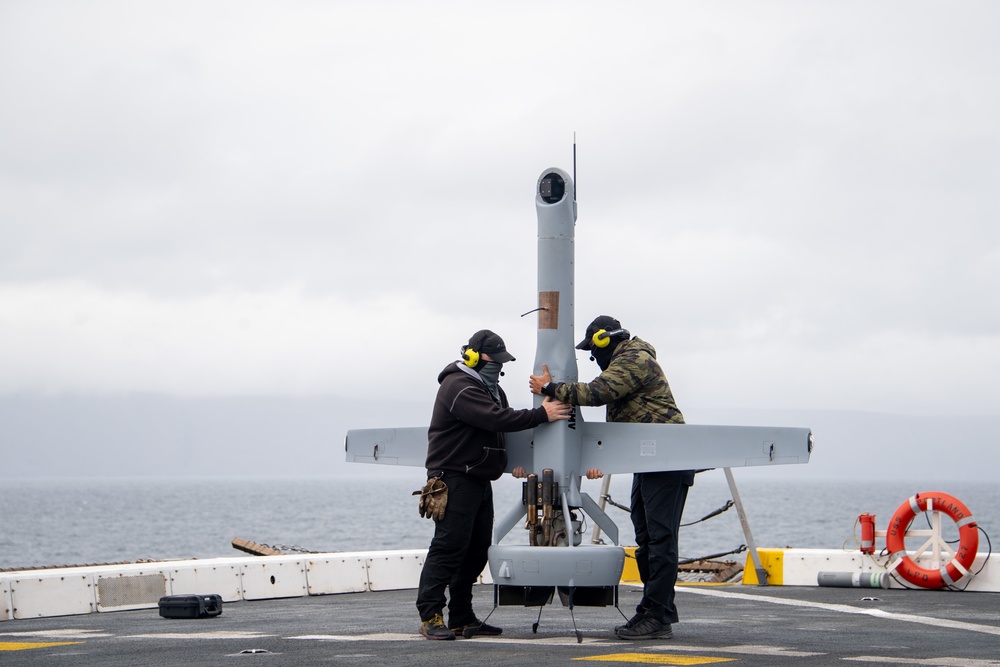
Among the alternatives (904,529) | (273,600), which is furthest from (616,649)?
(904,529)

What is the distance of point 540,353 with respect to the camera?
32.1ft

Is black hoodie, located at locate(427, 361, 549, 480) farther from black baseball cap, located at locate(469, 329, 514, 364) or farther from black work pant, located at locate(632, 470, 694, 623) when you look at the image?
black work pant, located at locate(632, 470, 694, 623)

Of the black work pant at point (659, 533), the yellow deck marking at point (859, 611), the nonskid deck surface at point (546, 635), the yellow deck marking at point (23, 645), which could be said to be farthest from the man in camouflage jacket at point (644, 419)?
the yellow deck marking at point (23, 645)

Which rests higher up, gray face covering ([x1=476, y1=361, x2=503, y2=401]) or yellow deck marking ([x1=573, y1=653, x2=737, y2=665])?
gray face covering ([x1=476, y1=361, x2=503, y2=401])

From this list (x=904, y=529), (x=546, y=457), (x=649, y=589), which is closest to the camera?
(x=649, y=589)

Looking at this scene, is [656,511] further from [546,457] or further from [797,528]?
[797,528]

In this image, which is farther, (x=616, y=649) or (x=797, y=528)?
(x=797, y=528)

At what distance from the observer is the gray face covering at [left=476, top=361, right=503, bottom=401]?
9414 millimetres

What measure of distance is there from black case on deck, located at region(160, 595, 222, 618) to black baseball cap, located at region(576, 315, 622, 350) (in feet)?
12.3

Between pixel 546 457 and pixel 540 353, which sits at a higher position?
pixel 540 353

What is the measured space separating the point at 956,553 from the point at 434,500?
6.59 m

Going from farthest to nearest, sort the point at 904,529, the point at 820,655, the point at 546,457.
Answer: the point at 904,529 < the point at 546,457 < the point at 820,655

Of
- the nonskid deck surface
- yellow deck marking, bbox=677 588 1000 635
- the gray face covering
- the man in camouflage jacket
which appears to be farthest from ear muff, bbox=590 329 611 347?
yellow deck marking, bbox=677 588 1000 635

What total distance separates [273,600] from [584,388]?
481cm
